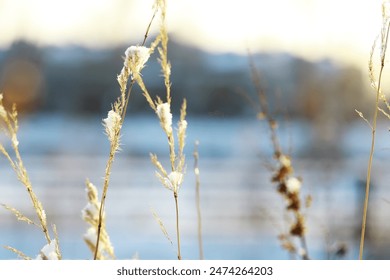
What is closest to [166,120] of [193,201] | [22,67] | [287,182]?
[287,182]

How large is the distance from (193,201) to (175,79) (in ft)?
36.0

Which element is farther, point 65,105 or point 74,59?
point 65,105

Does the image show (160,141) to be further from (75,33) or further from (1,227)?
(1,227)

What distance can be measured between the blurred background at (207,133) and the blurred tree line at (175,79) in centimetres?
6

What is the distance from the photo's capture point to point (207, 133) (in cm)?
1936

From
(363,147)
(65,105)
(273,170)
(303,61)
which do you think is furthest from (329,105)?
(65,105)

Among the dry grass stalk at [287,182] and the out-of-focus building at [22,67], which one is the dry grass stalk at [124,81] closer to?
the dry grass stalk at [287,182]

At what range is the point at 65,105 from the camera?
19.6m

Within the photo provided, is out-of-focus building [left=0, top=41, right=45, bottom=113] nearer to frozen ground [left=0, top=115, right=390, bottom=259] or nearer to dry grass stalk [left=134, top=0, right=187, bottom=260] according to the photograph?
frozen ground [left=0, top=115, right=390, bottom=259]

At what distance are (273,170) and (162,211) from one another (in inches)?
267

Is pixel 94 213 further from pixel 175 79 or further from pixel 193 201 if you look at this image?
pixel 175 79

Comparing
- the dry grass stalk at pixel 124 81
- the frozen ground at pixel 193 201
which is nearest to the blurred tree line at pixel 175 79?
the frozen ground at pixel 193 201

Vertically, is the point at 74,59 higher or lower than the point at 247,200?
higher

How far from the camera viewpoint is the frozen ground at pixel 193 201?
5.82 metres
